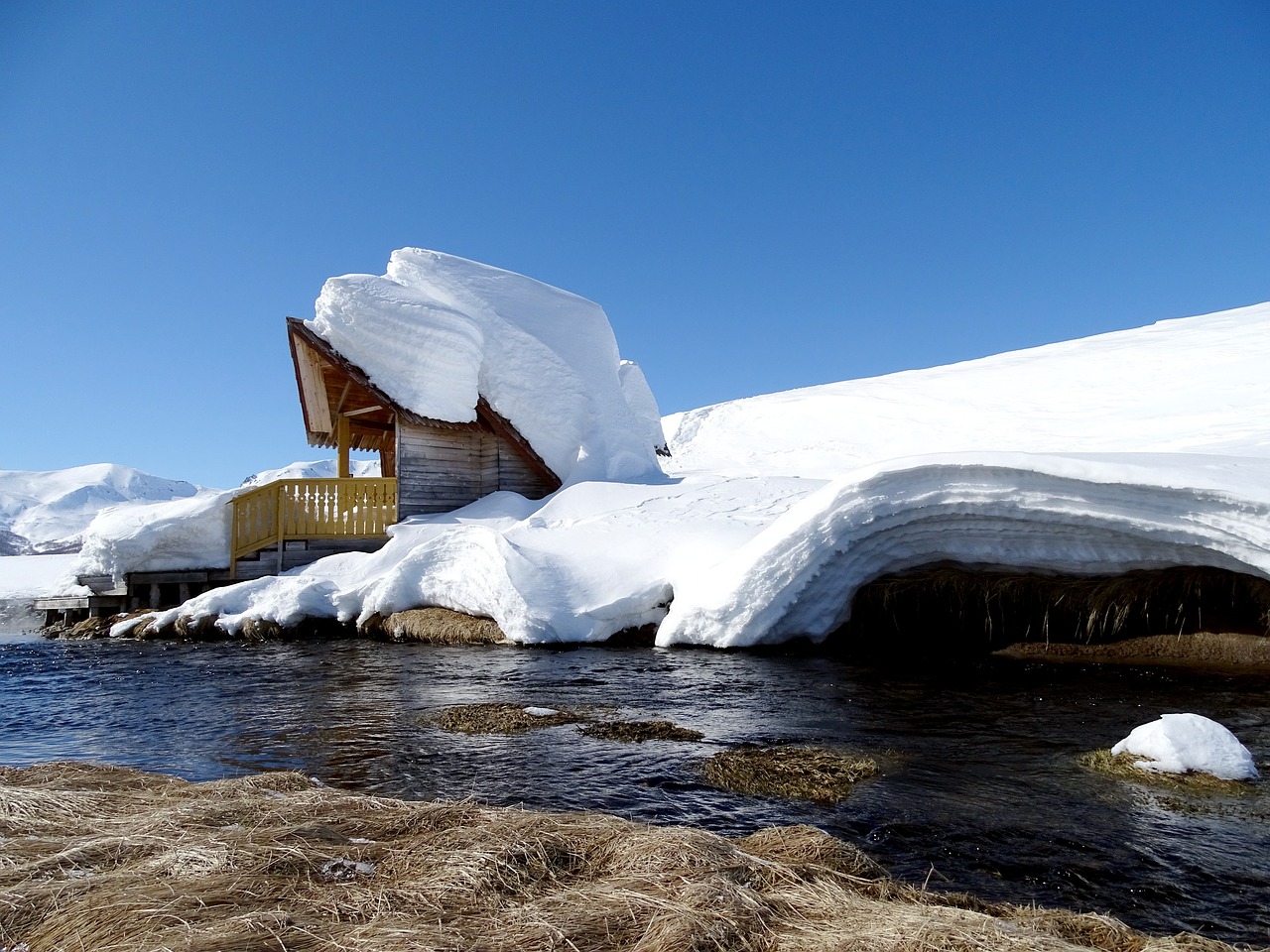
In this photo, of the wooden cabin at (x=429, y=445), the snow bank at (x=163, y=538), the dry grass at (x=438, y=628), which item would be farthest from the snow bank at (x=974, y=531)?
the snow bank at (x=163, y=538)

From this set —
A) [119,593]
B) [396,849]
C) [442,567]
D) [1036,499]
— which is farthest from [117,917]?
[119,593]

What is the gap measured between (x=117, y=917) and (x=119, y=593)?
1748 cm

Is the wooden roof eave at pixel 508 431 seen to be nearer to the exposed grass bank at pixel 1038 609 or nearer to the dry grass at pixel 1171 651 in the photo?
the exposed grass bank at pixel 1038 609

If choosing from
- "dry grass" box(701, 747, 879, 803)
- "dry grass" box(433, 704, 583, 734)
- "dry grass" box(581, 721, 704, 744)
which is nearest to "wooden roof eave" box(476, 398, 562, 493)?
"dry grass" box(433, 704, 583, 734)

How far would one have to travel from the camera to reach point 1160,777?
4.75m

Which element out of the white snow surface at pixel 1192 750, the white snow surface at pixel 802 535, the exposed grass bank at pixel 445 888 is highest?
the white snow surface at pixel 802 535

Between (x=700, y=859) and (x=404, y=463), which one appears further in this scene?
(x=404, y=463)

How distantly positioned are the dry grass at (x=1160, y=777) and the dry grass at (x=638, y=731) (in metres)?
2.75

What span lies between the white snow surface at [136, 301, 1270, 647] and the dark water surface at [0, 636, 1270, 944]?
0.88 meters

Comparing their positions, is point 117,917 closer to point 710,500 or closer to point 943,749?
point 943,749

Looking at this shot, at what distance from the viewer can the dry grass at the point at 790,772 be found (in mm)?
4730

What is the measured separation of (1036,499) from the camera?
27.4 feet

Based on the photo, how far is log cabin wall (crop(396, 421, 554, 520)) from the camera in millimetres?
17688

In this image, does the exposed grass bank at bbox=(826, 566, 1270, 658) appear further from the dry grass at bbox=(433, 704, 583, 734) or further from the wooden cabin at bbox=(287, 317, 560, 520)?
the wooden cabin at bbox=(287, 317, 560, 520)
